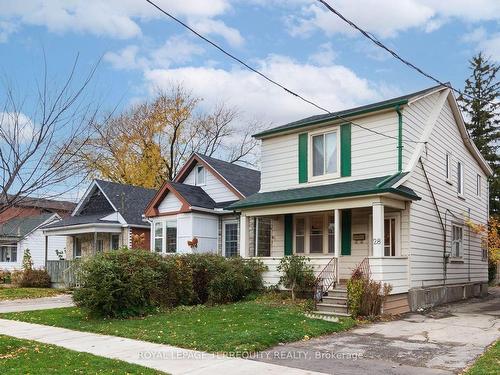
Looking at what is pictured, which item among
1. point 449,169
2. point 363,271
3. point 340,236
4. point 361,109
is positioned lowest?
point 363,271

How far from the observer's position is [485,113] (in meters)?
37.4

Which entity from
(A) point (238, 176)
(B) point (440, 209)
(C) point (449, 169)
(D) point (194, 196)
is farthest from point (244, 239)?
(C) point (449, 169)

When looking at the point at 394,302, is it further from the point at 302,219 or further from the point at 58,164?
the point at 58,164

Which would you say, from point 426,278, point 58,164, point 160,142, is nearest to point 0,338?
point 58,164

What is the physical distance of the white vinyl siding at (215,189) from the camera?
864 inches

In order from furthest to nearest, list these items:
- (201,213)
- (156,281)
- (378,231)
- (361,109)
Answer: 1. (201,213)
2. (361,109)
3. (156,281)
4. (378,231)

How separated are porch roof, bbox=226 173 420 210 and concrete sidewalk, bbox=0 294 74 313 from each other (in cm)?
658

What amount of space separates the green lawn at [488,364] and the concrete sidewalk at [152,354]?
7.75ft

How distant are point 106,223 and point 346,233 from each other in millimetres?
12744

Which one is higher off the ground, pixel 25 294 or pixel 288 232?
pixel 288 232

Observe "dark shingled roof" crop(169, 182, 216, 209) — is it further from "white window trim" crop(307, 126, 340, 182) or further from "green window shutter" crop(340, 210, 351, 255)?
"green window shutter" crop(340, 210, 351, 255)

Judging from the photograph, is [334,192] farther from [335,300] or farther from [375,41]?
[375,41]

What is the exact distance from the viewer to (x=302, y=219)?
1758cm

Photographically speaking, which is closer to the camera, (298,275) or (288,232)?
(298,275)
